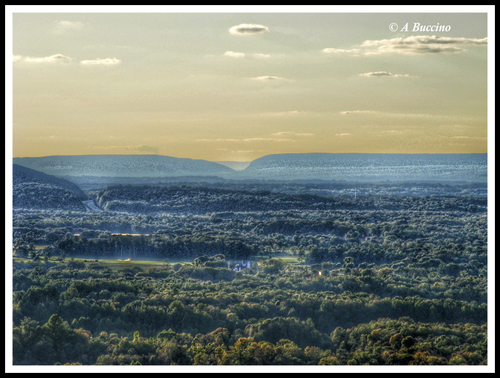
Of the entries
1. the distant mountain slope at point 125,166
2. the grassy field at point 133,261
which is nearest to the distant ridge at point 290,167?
the distant mountain slope at point 125,166

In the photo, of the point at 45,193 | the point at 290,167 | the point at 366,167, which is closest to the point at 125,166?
the point at 45,193

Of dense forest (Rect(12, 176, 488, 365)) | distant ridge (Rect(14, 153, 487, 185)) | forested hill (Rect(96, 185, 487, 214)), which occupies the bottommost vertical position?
dense forest (Rect(12, 176, 488, 365))

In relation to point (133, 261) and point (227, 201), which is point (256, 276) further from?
point (227, 201)

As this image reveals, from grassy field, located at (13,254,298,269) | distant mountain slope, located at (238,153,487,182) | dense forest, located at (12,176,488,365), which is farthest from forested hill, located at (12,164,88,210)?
distant mountain slope, located at (238,153,487,182)

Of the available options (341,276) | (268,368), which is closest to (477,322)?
(341,276)

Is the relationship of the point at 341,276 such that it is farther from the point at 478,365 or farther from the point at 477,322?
the point at 478,365

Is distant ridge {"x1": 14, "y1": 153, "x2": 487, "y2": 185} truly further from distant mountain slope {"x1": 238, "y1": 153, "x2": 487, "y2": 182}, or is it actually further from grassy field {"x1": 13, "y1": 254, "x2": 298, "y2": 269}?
grassy field {"x1": 13, "y1": 254, "x2": 298, "y2": 269}
